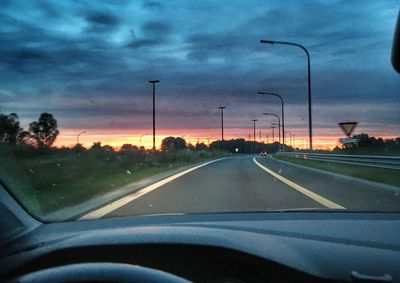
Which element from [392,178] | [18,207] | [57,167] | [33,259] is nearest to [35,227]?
[18,207]

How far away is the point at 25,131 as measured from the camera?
986 cm

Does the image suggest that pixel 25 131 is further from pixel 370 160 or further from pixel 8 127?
pixel 370 160

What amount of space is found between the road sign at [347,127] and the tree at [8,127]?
18.1 metres

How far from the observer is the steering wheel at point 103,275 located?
7.14 ft

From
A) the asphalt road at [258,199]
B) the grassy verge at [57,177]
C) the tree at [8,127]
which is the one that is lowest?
the asphalt road at [258,199]

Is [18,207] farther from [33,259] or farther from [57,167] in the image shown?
[57,167]

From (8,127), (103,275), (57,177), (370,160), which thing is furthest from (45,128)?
(370,160)

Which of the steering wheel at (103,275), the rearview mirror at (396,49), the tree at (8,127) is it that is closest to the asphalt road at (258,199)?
the tree at (8,127)

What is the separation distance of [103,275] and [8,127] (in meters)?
6.80

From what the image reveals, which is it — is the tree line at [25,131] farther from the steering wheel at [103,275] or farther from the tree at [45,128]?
the steering wheel at [103,275]

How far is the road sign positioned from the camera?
24.1 meters

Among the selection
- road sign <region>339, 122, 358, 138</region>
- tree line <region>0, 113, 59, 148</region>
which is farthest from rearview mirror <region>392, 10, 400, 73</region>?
road sign <region>339, 122, 358, 138</region>

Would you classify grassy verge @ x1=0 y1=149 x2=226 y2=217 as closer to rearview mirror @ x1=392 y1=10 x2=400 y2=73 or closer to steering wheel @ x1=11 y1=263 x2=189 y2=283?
steering wheel @ x1=11 y1=263 x2=189 y2=283

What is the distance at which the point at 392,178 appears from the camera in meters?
21.0
